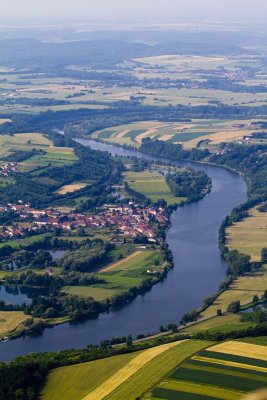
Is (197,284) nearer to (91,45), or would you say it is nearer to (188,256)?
(188,256)

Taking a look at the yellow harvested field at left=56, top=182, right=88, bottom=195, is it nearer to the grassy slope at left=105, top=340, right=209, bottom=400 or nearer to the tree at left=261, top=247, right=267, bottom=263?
the tree at left=261, top=247, right=267, bottom=263

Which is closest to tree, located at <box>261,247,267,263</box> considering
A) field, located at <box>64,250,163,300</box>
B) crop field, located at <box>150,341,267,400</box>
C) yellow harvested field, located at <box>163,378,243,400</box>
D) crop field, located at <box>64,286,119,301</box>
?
field, located at <box>64,250,163,300</box>

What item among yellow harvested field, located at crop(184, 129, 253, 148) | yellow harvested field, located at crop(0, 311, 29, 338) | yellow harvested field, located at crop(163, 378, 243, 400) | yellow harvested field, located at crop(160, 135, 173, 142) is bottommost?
yellow harvested field, located at crop(0, 311, 29, 338)

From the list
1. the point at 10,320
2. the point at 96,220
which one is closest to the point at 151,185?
the point at 96,220

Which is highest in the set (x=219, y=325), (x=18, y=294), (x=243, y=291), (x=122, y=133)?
(x=122, y=133)

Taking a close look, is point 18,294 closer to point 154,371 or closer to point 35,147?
point 154,371

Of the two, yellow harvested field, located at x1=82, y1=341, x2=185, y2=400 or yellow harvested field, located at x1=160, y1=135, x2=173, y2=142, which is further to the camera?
yellow harvested field, located at x1=160, y1=135, x2=173, y2=142
